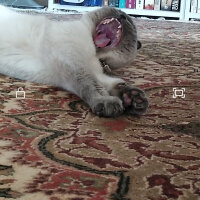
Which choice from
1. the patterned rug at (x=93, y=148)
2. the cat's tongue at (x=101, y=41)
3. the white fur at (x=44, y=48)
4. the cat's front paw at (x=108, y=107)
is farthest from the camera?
the cat's tongue at (x=101, y=41)

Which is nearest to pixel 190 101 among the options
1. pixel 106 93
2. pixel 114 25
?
pixel 106 93

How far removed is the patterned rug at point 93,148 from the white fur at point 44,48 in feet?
0.21

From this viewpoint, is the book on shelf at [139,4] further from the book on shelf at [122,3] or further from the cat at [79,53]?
the cat at [79,53]

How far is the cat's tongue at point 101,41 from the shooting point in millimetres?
1666

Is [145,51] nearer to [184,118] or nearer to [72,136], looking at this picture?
[184,118]

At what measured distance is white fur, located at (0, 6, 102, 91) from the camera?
1453mm

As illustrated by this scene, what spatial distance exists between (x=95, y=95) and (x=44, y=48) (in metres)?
0.42

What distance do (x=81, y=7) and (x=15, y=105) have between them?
4.06m

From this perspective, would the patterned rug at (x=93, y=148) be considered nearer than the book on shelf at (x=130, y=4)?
Yes

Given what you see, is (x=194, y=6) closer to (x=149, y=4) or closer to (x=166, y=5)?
(x=166, y=5)

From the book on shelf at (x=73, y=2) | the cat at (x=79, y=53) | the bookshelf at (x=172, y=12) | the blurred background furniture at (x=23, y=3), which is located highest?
the book on shelf at (x=73, y=2)

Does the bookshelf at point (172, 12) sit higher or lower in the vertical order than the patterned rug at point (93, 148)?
higher

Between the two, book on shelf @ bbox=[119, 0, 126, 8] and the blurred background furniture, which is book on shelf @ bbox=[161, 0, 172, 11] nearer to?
book on shelf @ bbox=[119, 0, 126, 8]

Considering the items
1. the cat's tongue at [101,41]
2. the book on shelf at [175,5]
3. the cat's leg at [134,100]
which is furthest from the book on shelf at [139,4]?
the cat's leg at [134,100]
